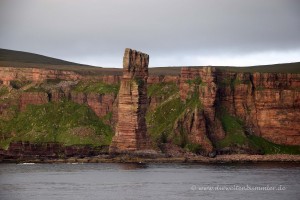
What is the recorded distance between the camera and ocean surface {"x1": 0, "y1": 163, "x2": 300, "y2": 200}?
150250 millimetres

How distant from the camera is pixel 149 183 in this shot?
551 feet

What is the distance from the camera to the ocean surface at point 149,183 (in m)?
150

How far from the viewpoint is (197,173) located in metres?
186

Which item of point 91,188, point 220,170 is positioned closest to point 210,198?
point 91,188

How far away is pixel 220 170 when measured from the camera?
635 feet

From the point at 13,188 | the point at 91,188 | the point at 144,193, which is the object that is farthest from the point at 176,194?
the point at 13,188

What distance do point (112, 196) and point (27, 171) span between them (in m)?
45.7

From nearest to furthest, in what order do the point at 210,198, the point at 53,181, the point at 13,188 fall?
the point at 210,198
the point at 13,188
the point at 53,181

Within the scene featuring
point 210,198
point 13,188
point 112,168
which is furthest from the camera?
point 112,168

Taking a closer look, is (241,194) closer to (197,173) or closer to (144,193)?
(144,193)

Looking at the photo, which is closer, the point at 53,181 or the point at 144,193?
the point at 144,193

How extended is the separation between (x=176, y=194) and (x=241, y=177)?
27.0 m

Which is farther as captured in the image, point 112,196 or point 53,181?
point 53,181

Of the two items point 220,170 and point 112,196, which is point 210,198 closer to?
point 112,196
